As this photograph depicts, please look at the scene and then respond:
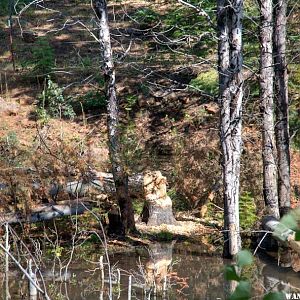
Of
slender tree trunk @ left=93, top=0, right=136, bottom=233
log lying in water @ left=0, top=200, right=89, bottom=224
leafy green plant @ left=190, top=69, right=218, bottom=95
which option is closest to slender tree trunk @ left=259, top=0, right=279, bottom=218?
slender tree trunk @ left=93, top=0, right=136, bottom=233

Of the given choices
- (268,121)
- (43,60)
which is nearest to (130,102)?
(43,60)

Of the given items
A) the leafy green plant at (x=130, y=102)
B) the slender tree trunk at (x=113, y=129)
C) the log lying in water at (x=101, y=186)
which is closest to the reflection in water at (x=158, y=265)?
the slender tree trunk at (x=113, y=129)

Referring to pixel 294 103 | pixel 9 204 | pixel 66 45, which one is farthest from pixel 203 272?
pixel 66 45

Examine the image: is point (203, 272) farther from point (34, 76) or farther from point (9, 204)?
point (34, 76)

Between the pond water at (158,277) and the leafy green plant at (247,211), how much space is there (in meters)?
1.22

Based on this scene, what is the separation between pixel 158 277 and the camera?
8.98 meters

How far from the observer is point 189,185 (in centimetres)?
1330

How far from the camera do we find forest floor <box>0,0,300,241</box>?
13094mm

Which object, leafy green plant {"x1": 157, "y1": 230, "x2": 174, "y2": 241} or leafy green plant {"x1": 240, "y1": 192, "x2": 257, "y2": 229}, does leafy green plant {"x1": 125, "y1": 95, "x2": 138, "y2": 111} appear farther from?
leafy green plant {"x1": 157, "y1": 230, "x2": 174, "y2": 241}

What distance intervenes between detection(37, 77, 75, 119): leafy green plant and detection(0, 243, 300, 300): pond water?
7610 millimetres

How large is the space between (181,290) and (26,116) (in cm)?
1085

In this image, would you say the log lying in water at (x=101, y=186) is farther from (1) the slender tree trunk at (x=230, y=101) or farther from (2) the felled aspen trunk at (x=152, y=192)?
(1) the slender tree trunk at (x=230, y=101)

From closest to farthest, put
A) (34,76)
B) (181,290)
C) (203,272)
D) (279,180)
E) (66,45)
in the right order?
(181,290)
(203,272)
(279,180)
(34,76)
(66,45)

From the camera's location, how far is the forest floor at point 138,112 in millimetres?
13094
